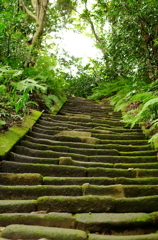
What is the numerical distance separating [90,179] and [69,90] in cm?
926

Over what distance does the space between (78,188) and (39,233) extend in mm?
796

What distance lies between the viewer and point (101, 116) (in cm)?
582

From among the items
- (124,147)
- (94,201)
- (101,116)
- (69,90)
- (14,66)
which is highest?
(69,90)

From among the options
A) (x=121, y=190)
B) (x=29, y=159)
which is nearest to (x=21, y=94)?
(x=29, y=159)

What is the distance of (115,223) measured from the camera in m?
1.79

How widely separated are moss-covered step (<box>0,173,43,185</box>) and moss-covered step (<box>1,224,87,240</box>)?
0.76m

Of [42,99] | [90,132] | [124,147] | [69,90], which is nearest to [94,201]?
[124,147]

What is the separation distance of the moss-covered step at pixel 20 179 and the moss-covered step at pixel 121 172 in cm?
71

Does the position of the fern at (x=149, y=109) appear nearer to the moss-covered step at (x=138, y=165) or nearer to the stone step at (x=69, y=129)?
the moss-covered step at (x=138, y=165)

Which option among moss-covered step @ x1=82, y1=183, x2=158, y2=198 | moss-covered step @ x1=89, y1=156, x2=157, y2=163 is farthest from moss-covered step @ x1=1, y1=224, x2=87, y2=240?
moss-covered step @ x1=89, y1=156, x2=157, y2=163

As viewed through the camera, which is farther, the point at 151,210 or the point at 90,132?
the point at 90,132

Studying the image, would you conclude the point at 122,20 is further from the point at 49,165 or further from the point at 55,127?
the point at 49,165

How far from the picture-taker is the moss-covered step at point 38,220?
1.75 metres

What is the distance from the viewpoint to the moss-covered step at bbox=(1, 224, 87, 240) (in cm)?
153
